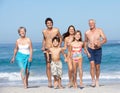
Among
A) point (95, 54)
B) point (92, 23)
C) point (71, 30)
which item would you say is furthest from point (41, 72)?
point (92, 23)

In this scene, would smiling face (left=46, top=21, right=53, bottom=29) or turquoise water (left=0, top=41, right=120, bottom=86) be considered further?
turquoise water (left=0, top=41, right=120, bottom=86)

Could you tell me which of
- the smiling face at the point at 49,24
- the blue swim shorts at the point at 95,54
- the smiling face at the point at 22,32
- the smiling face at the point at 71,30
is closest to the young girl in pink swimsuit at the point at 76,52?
the smiling face at the point at 71,30

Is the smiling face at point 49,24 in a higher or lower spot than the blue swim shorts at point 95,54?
higher

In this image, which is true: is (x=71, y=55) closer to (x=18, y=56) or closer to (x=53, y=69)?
(x=53, y=69)

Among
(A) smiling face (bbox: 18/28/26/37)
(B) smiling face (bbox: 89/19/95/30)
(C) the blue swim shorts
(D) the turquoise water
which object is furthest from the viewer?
(D) the turquoise water

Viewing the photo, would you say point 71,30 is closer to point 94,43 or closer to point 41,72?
point 94,43

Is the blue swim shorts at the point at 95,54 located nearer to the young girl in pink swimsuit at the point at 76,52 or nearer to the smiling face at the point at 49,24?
the young girl in pink swimsuit at the point at 76,52

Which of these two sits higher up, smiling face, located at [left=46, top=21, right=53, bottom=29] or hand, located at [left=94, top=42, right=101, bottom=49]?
smiling face, located at [left=46, top=21, right=53, bottom=29]

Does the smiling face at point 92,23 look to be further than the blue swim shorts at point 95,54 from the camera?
No

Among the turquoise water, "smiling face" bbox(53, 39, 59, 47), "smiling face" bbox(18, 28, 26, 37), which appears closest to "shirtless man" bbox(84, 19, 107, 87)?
"smiling face" bbox(53, 39, 59, 47)

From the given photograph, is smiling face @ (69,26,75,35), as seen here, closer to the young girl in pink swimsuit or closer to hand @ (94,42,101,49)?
the young girl in pink swimsuit

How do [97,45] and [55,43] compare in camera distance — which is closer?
[55,43]

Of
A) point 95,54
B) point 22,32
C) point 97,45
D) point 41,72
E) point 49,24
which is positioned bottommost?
point 41,72

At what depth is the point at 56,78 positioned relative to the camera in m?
9.87
